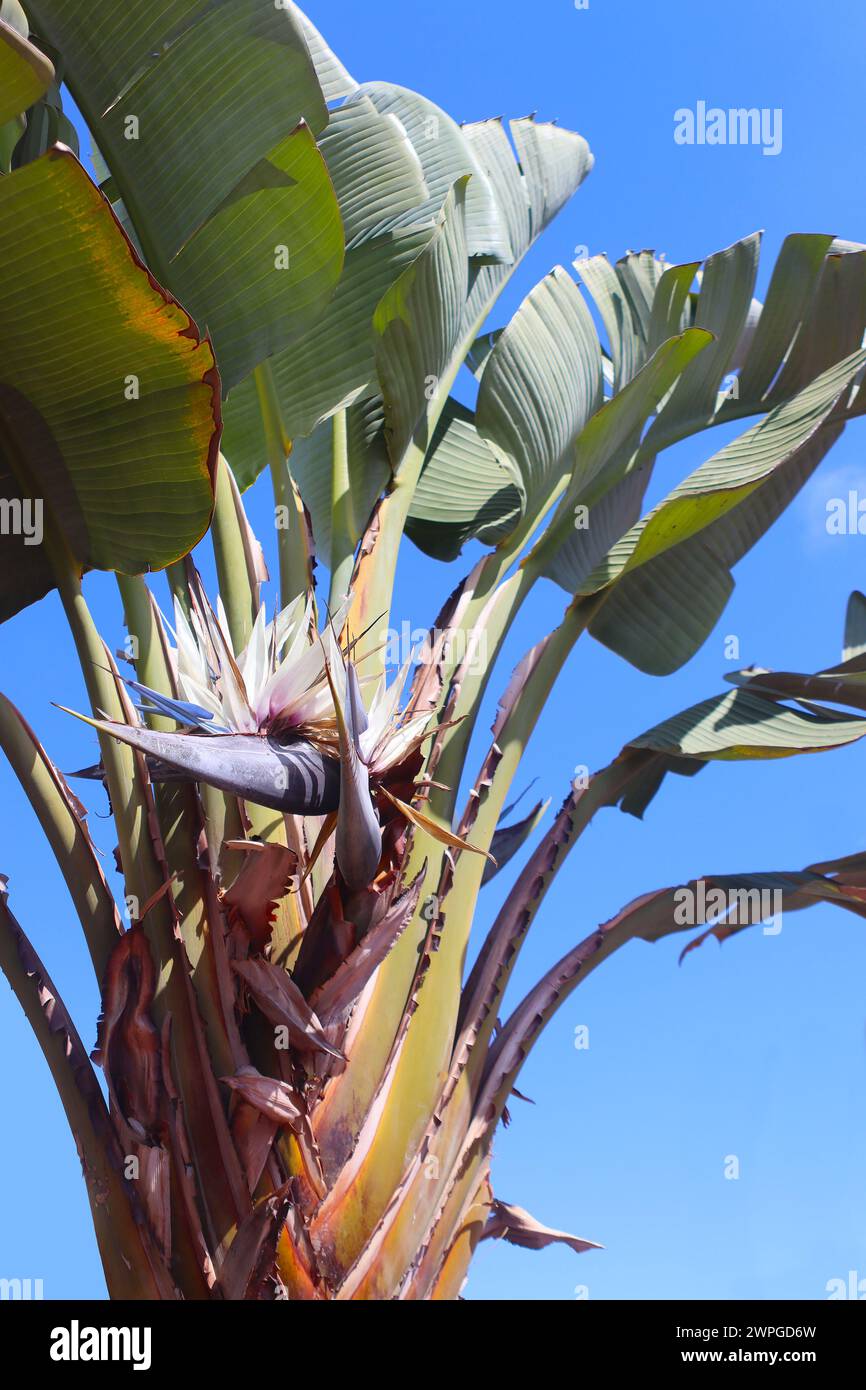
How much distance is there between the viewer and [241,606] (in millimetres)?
2520

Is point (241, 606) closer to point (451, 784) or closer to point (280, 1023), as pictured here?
point (451, 784)

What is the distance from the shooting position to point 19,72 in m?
1.57

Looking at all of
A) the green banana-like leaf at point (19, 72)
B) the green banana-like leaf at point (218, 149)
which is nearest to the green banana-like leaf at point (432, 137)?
the green banana-like leaf at point (218, 149)

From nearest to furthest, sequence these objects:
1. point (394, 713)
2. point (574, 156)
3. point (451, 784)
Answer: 1. point (394, 713)
2. point (451, 784)
3. point (574, 156)

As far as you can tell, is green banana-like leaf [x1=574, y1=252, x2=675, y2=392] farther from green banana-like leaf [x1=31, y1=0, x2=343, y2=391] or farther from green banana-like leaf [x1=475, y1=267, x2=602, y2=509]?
green banana-like leaf [x1=31, y1=0, x2=343, y2=391]

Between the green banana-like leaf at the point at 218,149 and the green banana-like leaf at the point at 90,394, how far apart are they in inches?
16.7

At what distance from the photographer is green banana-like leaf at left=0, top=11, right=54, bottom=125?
4.98 ft

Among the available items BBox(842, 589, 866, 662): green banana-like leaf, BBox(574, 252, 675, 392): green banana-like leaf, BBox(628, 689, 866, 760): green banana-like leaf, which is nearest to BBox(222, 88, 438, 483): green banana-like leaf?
BBox(574, 252, 675, 392): green banana-like leaf

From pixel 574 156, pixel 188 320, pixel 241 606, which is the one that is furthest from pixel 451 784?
pixel 574 156

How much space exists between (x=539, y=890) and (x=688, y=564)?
3.95ft

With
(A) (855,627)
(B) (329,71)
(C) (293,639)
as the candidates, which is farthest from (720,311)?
(C) (293,639)

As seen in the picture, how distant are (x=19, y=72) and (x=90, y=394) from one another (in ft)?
1.64

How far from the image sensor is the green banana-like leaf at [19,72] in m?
1.52

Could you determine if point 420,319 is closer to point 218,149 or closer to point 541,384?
point 541,384
